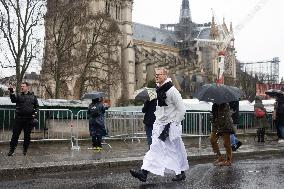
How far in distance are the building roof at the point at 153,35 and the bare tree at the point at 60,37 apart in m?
76.2

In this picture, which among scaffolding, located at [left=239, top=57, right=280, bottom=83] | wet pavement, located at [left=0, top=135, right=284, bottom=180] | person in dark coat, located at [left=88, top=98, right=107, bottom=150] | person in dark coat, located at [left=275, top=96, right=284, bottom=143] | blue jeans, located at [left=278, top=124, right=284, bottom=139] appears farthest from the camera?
scaffolding, located at [left=239, top=57, right=280, bottom=83]

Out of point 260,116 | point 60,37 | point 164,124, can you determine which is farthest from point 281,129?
point 60,37

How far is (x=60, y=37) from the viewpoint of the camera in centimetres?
3944

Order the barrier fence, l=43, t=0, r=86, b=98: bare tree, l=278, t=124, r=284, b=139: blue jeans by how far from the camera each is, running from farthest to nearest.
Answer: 1. l=43, t=0, r=86, b=98: bare tree
2. l=278, t=124, r=284, b=139: blue jeans
3. the barrier fence

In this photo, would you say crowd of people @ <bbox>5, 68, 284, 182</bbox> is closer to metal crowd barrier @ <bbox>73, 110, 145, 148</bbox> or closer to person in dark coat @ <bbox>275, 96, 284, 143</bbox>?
person in dark coat @ <bbox>275, 96, 284, 143</bbox>

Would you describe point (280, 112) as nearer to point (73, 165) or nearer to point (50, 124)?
point (50, 124)

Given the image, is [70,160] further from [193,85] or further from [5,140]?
[193,85]

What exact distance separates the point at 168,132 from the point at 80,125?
8.93 m

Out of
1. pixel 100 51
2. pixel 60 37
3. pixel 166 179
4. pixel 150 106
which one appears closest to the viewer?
pixel 166 179

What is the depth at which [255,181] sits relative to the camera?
323 inches

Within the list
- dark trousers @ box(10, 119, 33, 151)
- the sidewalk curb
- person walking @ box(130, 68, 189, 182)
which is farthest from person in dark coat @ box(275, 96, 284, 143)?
person walking @ box(130, 68, 189, 182)

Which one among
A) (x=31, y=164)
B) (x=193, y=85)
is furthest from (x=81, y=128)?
(x=193, y=85)

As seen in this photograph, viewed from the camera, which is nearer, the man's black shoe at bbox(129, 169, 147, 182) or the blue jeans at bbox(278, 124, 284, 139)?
the man's black shoe at bbox(129, 169, 147, 182)

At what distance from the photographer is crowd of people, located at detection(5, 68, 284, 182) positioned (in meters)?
8.27
